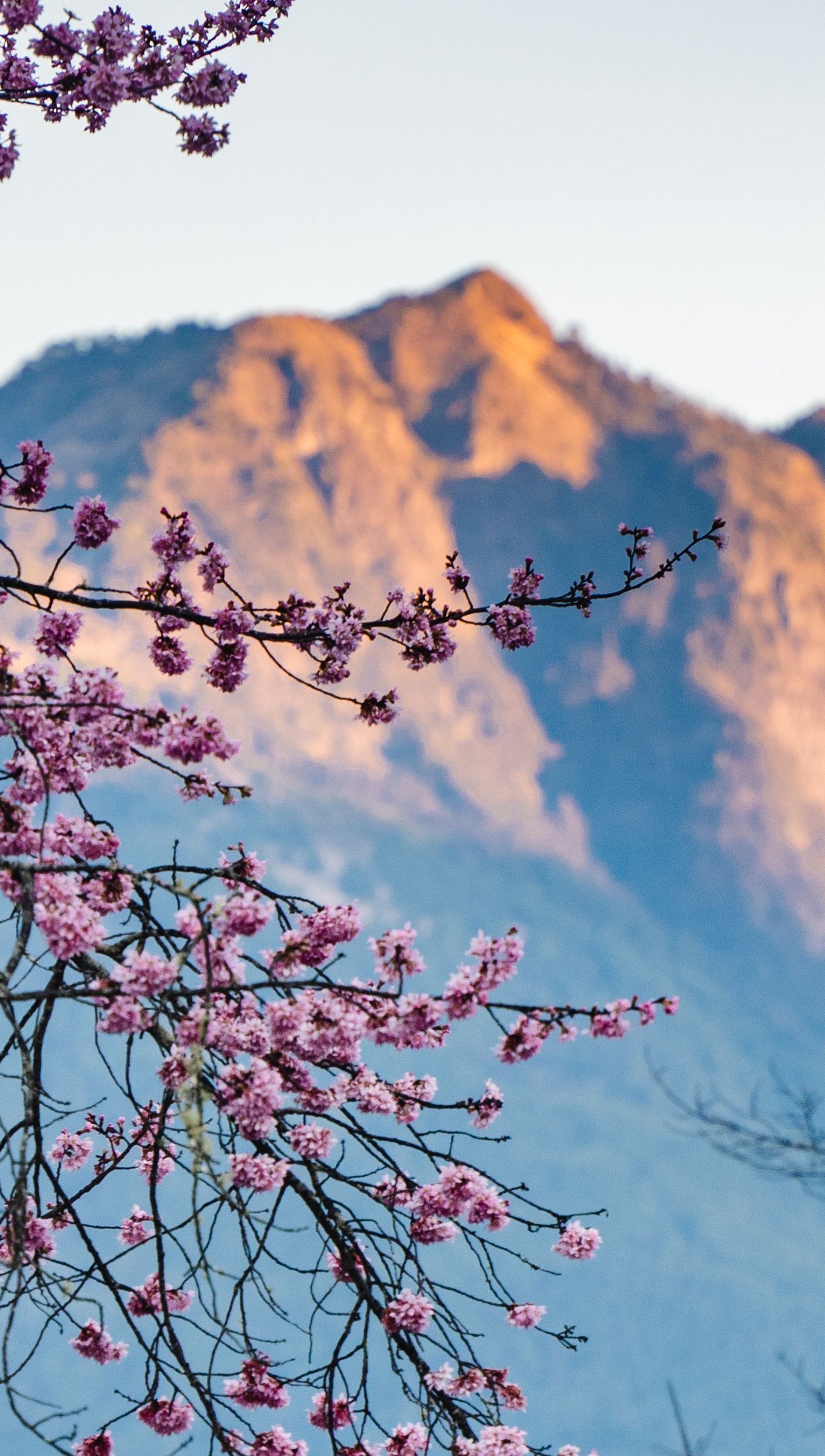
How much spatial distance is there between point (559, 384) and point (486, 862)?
6135 cm

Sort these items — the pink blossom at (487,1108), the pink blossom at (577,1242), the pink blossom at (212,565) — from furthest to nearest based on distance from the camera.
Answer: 1. the pink blossom at (212,565)
2. the pink blossom at (577,1242)
3. the pink blossom at (487,1108)

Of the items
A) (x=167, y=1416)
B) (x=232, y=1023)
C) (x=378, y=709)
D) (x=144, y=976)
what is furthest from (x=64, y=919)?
(x=167, y=1416)

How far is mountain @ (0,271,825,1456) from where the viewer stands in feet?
396

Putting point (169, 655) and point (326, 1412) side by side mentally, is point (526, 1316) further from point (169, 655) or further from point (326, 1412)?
point (169, 655)

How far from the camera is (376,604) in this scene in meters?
147

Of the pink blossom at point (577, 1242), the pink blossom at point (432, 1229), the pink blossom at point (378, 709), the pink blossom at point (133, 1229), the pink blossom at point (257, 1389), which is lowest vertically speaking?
the pink blossom at point (257, 1389)

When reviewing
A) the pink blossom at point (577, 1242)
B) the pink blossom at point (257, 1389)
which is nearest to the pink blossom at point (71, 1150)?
the pink blossom at point (257, 1389)

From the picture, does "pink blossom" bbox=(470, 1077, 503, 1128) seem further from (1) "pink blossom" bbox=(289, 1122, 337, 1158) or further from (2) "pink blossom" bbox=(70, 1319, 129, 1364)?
(2) "pink blossom" bbox=(70, 1319, 129, 1364)

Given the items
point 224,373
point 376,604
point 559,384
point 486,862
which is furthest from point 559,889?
point 224,373

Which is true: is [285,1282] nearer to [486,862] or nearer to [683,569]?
[486,862]

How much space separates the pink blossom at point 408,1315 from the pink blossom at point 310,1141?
51 cm

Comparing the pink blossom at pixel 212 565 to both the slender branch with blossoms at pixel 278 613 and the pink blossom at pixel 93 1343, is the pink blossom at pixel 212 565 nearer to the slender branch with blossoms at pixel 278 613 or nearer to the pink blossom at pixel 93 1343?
the slender branch with blossoms at pixel 278 613

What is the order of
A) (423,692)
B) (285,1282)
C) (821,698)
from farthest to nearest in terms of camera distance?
(821,698) → (423,692) → (285,1282)

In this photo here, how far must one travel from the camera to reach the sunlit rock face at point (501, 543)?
14000 cm
